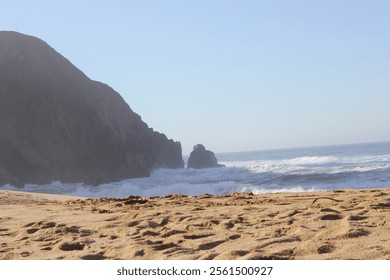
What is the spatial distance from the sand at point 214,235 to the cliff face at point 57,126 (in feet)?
113

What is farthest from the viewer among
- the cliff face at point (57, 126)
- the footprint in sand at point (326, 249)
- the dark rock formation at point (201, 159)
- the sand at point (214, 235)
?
the dark rock formation at point (201, 159)

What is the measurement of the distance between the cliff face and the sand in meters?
34.6

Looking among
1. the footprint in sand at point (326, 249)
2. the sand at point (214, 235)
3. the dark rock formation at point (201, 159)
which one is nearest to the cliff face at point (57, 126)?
the dark rock formation at point (201, 159)

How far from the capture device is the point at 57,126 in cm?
4688

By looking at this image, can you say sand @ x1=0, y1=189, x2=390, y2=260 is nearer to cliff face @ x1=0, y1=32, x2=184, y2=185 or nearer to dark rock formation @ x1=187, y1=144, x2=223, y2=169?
cliff face @ x1=0, y1=32, x2=184, y2=185

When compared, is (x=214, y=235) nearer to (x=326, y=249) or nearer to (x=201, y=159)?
(x=326, y=249)

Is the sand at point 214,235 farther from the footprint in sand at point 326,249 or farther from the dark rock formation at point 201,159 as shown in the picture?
the dark rock formation at point 201,159

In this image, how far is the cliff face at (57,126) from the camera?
139 ft

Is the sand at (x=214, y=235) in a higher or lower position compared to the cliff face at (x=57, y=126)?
lower

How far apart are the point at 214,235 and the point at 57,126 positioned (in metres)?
44.5

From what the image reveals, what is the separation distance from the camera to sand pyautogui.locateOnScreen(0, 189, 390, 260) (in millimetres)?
3701

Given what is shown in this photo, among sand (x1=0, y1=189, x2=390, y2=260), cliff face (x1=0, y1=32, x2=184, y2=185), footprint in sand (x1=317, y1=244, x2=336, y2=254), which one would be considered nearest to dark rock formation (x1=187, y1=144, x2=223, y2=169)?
cliff face (x1=0, y1=32, x2=184, y2=185)

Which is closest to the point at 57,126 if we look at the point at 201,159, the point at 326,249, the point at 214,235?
the point at 201,159
